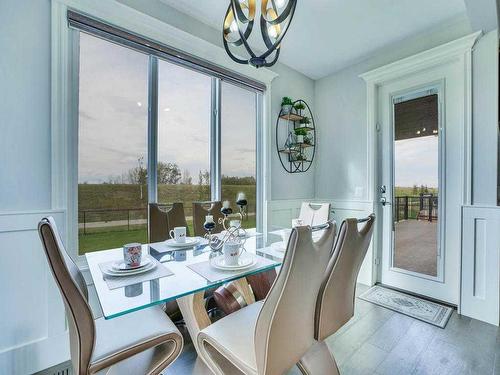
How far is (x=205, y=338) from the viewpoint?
1.12 m

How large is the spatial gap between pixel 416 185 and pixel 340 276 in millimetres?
2075

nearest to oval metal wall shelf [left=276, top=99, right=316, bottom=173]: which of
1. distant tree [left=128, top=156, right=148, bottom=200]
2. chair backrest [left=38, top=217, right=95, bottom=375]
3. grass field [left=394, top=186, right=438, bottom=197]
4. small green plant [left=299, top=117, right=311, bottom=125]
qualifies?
small green plant [left=299, top=117, right=311, bottom=125]

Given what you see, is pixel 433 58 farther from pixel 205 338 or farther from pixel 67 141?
pixel 67 141

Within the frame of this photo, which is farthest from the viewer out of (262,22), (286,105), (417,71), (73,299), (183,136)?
(286,105)

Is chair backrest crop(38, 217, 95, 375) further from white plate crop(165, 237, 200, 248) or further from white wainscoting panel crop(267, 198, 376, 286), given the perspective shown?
white wainscoting panel crop(267, 198, 376, 286)

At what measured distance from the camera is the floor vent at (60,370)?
5.08 ft

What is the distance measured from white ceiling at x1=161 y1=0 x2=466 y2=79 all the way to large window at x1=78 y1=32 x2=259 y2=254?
1.80ft

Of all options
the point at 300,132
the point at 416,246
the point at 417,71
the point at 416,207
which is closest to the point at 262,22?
the point at 300,132

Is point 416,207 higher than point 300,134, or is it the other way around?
point 300,134

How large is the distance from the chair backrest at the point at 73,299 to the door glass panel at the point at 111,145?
3.60ft

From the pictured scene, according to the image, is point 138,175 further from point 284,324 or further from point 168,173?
point 284,324

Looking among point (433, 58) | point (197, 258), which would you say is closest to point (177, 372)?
point (197, 258)

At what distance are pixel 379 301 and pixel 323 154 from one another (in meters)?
1.89

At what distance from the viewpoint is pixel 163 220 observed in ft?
6.31
